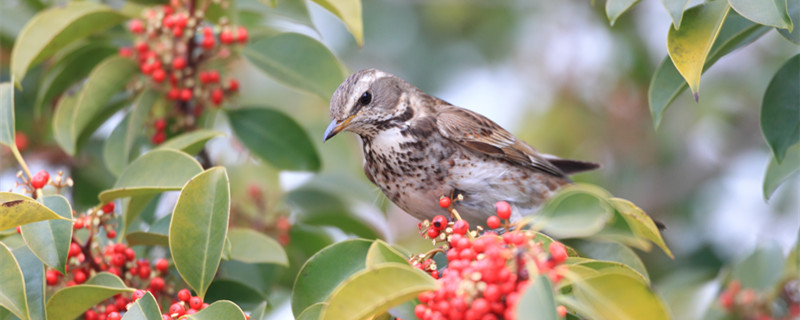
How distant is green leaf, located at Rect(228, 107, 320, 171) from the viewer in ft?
14.8

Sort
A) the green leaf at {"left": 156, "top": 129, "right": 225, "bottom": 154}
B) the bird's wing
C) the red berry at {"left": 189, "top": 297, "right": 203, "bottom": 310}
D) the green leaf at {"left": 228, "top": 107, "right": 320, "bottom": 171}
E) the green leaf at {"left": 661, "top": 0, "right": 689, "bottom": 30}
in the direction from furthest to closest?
the green leaf at {"left": 228, "top": 107, "right": 320, "bottom": 171} → the bird's wing → the green leaf at {"left": 156, "top": 129, "right": 225, "bottom": 154} → the green leaf at {"left": 661, "top": 0, "right": 689, "bottom": 30} → the red berry at {"left": 189, "top": 297, "right": 203, "bottom": 310}

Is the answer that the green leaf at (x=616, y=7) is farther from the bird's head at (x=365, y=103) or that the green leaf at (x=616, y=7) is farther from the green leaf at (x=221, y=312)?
the green leaf at (x=221, y=312)

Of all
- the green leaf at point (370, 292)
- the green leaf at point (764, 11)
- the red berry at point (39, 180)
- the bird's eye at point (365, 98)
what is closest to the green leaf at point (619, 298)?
the green leaf at point (370, 292)

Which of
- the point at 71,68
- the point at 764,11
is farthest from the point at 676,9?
the point at 71,68

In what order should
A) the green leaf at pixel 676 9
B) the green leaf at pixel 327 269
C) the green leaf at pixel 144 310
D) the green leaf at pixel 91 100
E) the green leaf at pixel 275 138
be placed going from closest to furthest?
the green leaf at pixel 144 310
the green leaf at pixel 676 9
the green leaf at pixel 327 269
the green leaf at pixel 91 100
the green leaf at pixel 275 138

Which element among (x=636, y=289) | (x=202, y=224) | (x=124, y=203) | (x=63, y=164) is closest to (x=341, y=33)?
(x=63, y=164)

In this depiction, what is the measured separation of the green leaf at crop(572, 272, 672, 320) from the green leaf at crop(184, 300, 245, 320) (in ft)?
3.58

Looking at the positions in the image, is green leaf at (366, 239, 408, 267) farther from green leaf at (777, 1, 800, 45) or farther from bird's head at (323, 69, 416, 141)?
green leaf at (777, 1, 800, 45)

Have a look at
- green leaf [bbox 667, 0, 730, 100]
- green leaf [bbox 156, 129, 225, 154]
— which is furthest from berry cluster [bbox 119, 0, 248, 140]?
green leaf [bbox 667, 0, 730, 100]

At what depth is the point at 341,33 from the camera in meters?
8.73

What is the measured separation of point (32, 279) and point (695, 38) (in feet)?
8.80

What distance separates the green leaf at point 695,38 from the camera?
2.97 meters

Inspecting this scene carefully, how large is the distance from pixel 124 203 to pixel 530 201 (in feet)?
7.45

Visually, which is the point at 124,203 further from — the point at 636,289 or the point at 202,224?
the point at 636,289
